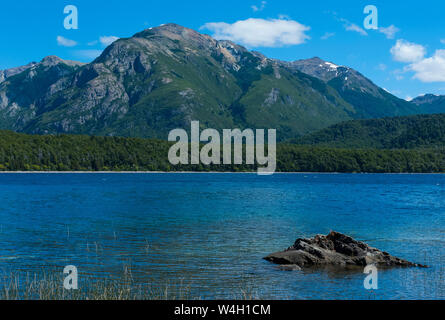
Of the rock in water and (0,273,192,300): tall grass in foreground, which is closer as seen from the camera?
(0,273,192,300): tall grass in foreground

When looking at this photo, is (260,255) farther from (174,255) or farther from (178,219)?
(178,219)

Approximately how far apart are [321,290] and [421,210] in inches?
3313

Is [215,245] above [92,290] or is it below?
below

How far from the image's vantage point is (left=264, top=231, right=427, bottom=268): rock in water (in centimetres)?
4275

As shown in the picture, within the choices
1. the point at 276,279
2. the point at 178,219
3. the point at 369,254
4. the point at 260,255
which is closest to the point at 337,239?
the point at 369,254

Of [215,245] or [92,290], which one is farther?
[215,245]

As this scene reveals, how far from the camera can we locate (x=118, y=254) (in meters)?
47.0

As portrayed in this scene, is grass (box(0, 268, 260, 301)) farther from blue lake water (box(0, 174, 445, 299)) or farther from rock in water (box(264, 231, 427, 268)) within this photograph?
rock in water (box(264, 231, 427, 268))

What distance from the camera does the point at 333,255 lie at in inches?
1719

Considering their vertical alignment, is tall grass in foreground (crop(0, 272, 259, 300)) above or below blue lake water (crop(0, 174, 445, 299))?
above
